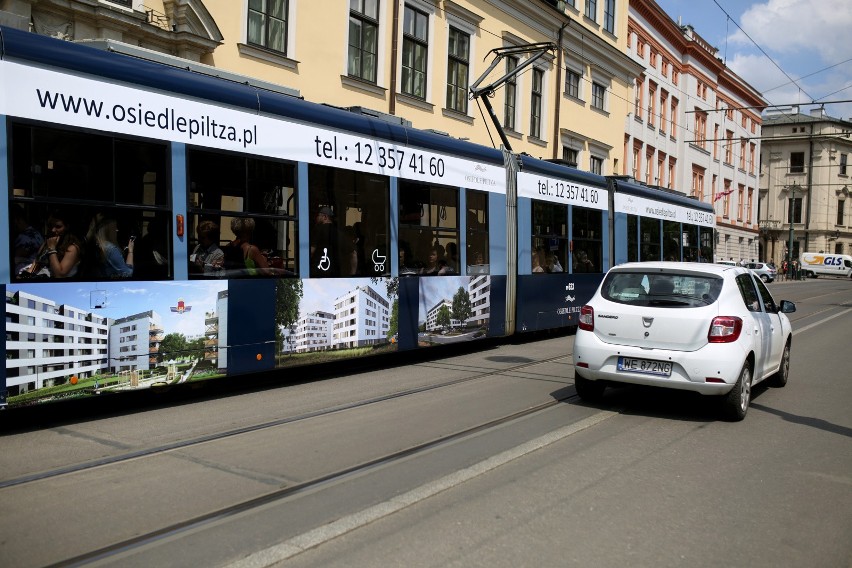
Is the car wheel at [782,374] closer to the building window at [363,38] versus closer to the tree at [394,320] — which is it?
the tree at [394,320]

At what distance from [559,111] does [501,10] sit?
5.19m

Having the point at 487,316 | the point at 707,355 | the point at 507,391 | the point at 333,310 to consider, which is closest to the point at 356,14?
the point at 487,316

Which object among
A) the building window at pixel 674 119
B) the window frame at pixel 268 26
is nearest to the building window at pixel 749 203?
the building window at pixel 674 119

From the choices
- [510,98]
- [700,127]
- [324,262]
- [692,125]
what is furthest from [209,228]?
[700,127]

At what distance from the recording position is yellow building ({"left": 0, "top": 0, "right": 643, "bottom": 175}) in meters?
12.9

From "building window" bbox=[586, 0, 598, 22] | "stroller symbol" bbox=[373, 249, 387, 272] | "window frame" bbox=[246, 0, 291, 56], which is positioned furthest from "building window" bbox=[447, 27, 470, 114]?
"stroller symbol" bbox=[373, 249, 387, 272]

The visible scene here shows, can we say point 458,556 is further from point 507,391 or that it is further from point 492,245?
point 492,245

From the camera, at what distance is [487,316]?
13.3m

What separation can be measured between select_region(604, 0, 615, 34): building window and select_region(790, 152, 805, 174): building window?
54941mm

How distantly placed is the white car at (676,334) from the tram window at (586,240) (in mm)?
7309

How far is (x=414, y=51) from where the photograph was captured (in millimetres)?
21188

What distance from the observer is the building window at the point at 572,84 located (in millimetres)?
29875

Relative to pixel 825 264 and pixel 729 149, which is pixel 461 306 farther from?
pixel 825 264

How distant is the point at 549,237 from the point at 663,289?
23.5 ft
